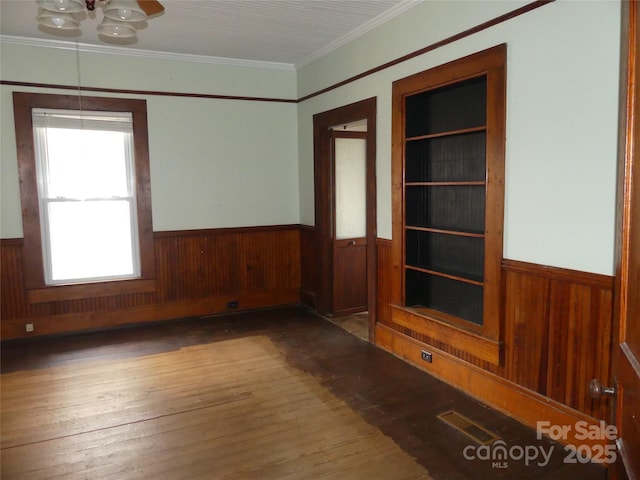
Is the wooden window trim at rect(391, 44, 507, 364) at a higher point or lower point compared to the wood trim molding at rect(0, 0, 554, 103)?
lower

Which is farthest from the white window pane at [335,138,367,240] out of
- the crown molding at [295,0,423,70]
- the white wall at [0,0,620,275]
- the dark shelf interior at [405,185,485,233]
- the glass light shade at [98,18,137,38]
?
the glass light shade at [98,18,137,38]

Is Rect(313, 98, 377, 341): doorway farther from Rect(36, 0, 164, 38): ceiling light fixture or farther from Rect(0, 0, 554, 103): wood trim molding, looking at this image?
Rect(36, 0, 164, 38): ceiling light fixture

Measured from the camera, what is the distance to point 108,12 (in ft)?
8.32

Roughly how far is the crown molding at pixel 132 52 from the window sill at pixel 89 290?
7.69 feet

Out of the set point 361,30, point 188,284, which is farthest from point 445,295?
point 188,284

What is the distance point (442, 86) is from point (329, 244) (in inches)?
90.6

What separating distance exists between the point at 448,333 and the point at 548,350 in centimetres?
79

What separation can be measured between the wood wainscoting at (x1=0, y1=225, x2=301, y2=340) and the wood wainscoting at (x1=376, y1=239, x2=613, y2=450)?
284cm

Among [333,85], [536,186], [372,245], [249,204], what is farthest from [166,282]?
[536,186]

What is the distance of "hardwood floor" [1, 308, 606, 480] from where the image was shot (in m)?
2.46

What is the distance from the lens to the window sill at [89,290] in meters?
4.61

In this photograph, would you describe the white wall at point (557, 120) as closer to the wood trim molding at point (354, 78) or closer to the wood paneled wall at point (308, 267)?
the wood trim molding at point (354, 78)

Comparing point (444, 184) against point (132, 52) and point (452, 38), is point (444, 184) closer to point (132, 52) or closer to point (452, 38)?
point (452, 38)

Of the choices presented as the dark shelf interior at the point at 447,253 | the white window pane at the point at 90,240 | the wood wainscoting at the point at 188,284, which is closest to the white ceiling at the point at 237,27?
the white window pane at the point at 90,240
